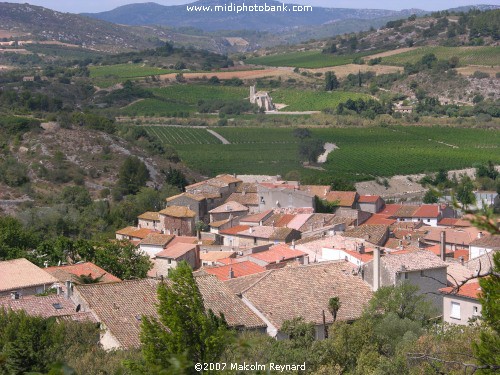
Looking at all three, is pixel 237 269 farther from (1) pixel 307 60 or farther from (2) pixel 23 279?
(1) pixel 307 60

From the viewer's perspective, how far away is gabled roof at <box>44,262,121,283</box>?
26.2m

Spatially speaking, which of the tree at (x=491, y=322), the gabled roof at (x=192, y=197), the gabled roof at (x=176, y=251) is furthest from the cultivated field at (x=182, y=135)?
the tree at (x=491, y=322)

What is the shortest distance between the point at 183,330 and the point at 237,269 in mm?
15742

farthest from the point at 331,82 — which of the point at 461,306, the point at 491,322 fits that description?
the point at 491,322

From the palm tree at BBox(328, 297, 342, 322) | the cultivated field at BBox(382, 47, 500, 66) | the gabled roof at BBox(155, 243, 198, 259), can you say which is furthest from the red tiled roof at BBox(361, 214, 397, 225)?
the cultivated field at BBox(382, 47, 500, 66)

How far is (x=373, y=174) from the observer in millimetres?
62438

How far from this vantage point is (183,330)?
469 inches

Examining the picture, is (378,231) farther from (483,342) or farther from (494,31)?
(494,31)

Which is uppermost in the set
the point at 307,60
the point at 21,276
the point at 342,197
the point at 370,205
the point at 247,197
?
the point at 21,276

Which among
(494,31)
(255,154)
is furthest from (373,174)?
(494,31)

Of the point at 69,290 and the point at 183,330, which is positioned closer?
the point at 183,330

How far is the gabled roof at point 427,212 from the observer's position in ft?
143

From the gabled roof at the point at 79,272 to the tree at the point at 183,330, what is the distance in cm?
1363

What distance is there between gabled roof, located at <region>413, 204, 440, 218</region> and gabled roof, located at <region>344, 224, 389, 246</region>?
7823 millimetres
